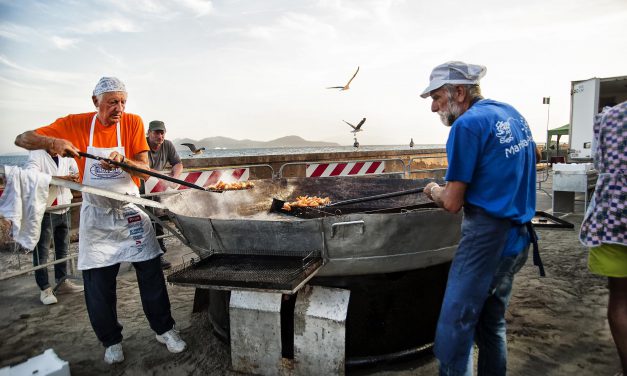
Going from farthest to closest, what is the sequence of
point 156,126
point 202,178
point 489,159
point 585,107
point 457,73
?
point 585,107 < point 202,178 < point 156,126 < point 457,73 < point 489,159

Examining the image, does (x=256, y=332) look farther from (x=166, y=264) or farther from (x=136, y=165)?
(x=166, y=264)

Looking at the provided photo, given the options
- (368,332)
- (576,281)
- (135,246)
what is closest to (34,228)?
(135,246)

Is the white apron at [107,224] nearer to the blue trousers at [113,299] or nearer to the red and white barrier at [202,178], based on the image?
the blue trousers at [113,299]

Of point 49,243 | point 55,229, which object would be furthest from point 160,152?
point 49,243

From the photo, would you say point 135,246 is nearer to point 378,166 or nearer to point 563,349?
point 563,349

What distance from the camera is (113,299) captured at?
3.21 meters

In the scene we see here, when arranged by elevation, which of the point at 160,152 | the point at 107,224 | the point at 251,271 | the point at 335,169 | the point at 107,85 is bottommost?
the point at 251,271

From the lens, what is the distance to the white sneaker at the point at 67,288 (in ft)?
16.4

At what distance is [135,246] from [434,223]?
2.56 metres

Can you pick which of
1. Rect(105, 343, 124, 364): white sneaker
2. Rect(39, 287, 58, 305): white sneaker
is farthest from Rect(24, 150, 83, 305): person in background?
Rect(105, 343, 124, 364): white sneaker

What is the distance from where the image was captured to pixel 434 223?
2717mm

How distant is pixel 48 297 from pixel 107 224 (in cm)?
248

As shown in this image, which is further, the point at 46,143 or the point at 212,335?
the point at 212,335

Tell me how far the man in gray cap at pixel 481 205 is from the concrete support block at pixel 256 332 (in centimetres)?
127
